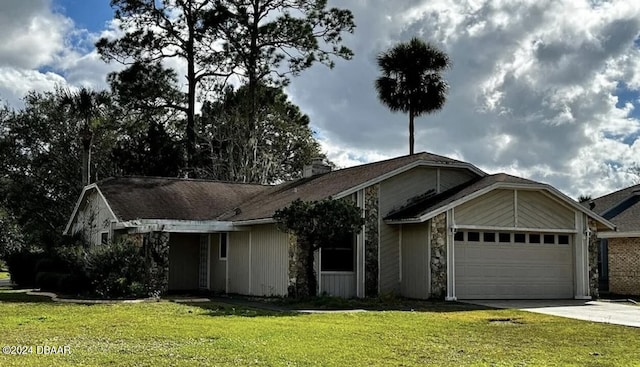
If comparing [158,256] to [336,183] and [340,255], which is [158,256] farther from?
[336,183]

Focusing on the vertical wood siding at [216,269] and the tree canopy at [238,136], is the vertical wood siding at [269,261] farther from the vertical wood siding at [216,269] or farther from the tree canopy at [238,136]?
the tree canopy at [238,136]

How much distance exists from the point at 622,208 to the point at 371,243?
12.2 metres

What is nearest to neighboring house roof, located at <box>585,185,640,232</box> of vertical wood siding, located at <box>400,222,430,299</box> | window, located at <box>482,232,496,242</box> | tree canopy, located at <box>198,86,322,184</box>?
window, located at <box>482,232,496,242</box>

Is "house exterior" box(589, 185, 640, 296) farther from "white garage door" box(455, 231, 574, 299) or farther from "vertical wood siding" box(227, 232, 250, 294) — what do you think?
"vertical wood siding" box(227, 232, 250, 294)

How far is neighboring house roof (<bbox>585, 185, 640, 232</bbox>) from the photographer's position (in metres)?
25.0

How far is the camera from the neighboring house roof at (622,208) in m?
25.0

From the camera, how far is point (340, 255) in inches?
818

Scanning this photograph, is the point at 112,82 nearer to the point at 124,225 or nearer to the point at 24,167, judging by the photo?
the point at 24,167

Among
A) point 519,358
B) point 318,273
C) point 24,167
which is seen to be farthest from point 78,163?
point 519,358

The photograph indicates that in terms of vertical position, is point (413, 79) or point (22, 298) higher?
point (413, 79)

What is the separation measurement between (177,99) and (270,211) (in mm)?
22736

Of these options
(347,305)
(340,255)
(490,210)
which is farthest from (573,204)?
(347,305)

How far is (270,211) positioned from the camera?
70.6 ft

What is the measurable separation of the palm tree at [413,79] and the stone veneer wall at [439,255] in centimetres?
1712
